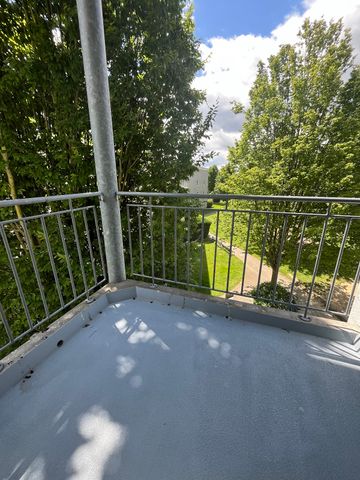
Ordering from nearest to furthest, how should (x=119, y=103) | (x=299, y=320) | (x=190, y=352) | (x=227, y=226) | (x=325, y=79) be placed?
(x=190, y=352) → (x=299, y=320) → (x=119, y=103) → (x=325, y=79) → (x=227, y=226)

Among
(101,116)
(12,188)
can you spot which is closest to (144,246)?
(12,188)

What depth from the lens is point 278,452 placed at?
0.97 m

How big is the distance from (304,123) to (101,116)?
668cm

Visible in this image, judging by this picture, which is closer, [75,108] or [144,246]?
[75,108]

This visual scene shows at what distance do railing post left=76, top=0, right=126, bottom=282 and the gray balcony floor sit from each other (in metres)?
0.93

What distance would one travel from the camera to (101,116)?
183 cm

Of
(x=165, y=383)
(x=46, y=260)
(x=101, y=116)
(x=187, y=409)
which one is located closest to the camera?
(x=187, y=409)

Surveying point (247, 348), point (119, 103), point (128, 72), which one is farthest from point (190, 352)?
point (128, 72)

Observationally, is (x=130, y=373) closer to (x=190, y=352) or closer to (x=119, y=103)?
(x=190, y=352)

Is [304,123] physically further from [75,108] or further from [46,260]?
[46,260]

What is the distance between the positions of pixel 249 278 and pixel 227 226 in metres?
2.89

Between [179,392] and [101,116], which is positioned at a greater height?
[101,116]

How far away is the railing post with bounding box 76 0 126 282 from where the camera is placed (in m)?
1.63

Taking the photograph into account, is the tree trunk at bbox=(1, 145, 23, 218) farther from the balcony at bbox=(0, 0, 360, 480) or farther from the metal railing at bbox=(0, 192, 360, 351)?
the balcony at bbox=(0, 0, 360, 480)
